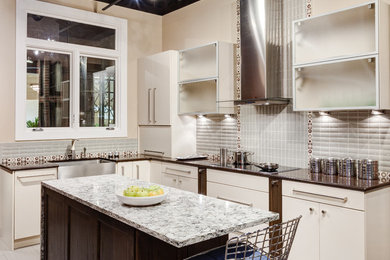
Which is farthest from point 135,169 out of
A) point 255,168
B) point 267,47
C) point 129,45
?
point 267,47

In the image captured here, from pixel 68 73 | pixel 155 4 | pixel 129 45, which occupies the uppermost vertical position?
pixel 155 4

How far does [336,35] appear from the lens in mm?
3455

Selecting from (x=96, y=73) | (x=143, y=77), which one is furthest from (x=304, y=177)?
(x=96, y=73)

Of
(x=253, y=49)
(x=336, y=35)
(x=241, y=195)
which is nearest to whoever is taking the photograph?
(x=336, y=35)

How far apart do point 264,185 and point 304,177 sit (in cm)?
42

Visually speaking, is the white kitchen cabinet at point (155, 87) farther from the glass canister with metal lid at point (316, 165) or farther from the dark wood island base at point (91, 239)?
the dark wood island base at point (91, 239)

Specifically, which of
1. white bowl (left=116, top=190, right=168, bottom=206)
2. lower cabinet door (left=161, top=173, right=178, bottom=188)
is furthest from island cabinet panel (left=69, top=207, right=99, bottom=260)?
lower cabinet door (left=161, top=173, right=178, bottom=188)

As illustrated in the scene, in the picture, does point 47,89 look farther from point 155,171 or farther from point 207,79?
point 207,79

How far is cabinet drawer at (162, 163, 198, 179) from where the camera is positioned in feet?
14.1

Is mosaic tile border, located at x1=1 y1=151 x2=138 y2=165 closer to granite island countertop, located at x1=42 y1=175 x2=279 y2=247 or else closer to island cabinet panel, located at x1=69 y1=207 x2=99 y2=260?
Result: granite island countertop, located at x1=42 y1=175 x2=279 y2=247

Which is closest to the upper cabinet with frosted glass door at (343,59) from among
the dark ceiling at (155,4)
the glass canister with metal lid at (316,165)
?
the glass canister with metal lid at (316,165)

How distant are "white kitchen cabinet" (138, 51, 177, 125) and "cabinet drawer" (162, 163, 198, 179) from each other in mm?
642

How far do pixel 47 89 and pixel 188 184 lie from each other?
243cm

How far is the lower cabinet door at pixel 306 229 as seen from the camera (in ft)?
9.89
